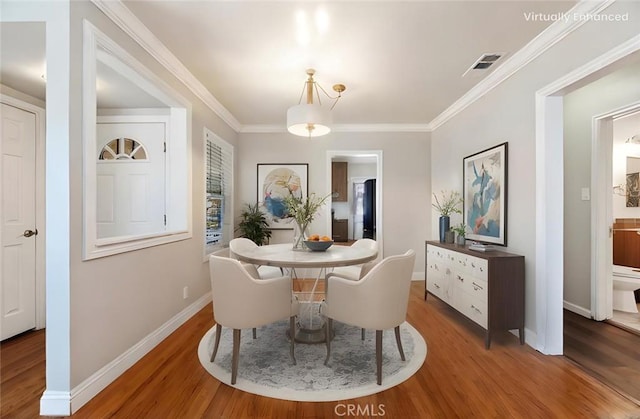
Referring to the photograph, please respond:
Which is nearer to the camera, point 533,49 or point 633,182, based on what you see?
point 533,49

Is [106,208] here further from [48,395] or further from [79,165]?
[48,395]

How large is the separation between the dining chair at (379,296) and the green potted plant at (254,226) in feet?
8.33

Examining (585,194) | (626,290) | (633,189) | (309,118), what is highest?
(309,118)

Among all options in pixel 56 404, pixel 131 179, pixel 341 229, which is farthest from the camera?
pixel 341 229

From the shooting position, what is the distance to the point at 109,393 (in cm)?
175

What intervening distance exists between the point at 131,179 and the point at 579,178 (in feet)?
16.1

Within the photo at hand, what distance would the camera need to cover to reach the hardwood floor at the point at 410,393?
5.23 feet

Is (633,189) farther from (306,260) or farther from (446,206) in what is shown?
(306,260)

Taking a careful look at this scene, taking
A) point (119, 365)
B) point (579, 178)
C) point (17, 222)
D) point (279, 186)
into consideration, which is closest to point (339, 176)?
point (279, 186)

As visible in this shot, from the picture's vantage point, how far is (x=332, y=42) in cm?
226

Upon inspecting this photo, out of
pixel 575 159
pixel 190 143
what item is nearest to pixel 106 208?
pixel 190 143

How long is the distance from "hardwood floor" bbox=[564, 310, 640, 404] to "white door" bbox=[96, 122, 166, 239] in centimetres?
394

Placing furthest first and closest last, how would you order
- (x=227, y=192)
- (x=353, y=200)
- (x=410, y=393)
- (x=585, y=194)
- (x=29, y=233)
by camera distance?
(x=353, y=200) → (x=227, y=192) → (x=585, y=194) → (x=29, y=233) → (x=410, y=393)

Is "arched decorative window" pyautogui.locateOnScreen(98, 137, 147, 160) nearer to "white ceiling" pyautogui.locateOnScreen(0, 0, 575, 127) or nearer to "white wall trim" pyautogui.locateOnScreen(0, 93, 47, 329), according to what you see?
"white wall trim" pyautogui.locateOnScreen(0, 93, 47, 329)
